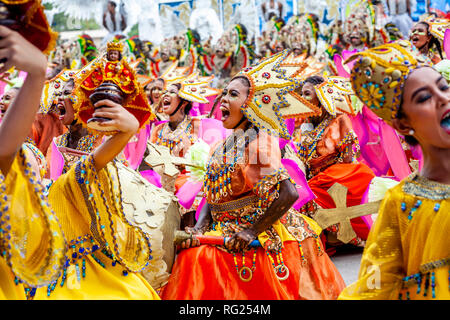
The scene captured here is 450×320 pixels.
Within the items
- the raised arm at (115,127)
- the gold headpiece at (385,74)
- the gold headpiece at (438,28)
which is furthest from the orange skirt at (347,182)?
the raised arm at (115,127)

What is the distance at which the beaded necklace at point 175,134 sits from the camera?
20.2 feet

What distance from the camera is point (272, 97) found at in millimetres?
3299

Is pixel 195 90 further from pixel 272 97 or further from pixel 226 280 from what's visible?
pixel 226 280

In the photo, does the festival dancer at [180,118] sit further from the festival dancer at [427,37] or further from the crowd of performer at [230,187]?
the festival dancer at [427,37]

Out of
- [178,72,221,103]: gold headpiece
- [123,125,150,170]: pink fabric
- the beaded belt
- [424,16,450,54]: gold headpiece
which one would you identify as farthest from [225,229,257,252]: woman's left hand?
[178,72,221,103]: gold headpiece

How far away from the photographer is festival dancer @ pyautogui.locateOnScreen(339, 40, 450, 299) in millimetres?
1826

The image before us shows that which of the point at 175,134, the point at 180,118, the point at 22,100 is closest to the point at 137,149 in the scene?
the point at 175,134

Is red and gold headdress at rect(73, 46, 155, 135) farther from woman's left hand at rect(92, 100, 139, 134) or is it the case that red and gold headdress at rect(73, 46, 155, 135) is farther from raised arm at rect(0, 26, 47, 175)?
raised arm at rect(0, 26, 47, 175)

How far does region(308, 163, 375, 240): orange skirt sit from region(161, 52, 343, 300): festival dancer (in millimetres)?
2099

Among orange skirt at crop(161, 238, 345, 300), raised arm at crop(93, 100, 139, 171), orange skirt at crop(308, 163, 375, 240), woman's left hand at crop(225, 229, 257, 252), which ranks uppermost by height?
raised arm at crop(93, 100, 139, 171)

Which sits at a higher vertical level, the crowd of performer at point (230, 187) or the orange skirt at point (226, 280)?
the crowd of performer at point (230, 187)

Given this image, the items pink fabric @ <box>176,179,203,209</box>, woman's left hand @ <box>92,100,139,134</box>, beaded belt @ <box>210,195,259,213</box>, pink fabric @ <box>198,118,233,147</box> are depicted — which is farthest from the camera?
pink fabric @ <box>198,118,233,147</box>

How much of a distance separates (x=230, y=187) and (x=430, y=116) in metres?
1.43

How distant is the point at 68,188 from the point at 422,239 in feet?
4.53
